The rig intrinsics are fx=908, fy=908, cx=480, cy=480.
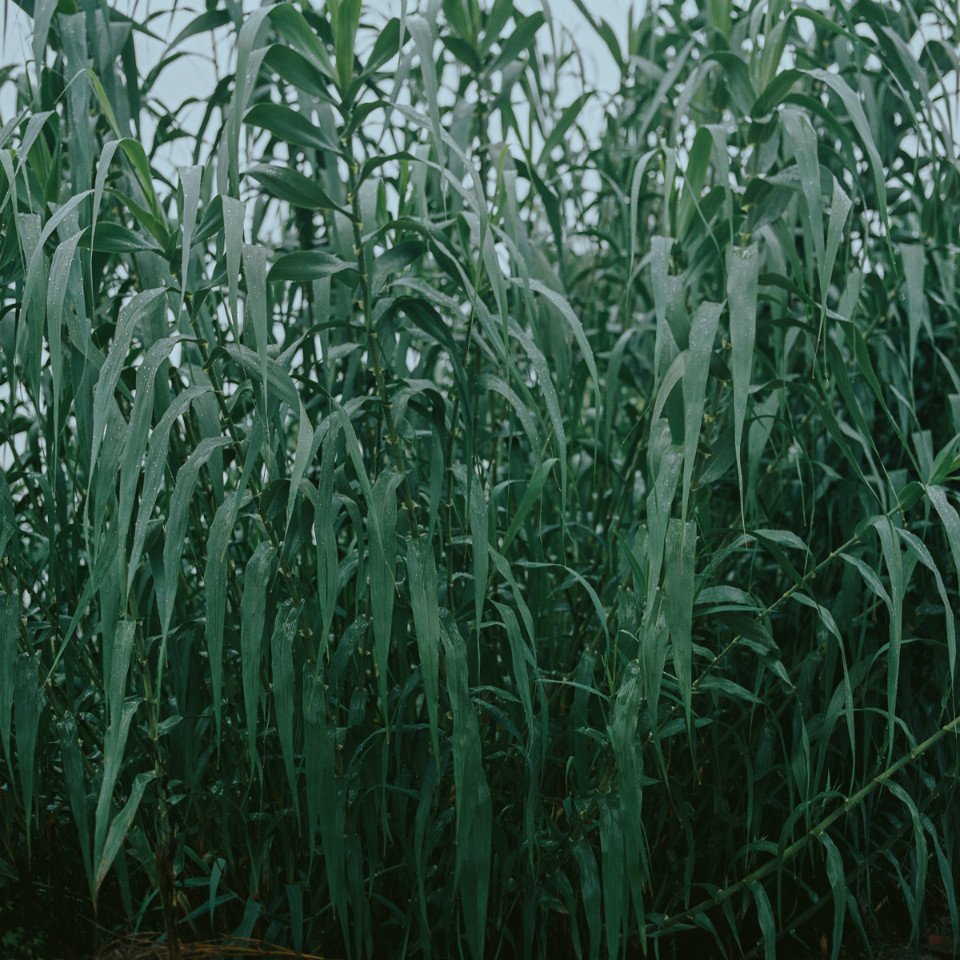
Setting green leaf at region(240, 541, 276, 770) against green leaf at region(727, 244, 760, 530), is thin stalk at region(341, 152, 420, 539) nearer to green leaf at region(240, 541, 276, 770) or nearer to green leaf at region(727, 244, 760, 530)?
green leaf at region(240, 541, 276, 770)

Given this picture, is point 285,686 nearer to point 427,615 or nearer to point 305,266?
point 427,615

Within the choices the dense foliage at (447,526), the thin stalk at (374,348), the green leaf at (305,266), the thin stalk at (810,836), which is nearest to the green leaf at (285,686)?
the dense foliage at (447,526)

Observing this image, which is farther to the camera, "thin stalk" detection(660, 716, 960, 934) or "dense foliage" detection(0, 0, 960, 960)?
"thin stalk" detection(660, 716, 960, 934)

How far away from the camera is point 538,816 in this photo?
78 cm

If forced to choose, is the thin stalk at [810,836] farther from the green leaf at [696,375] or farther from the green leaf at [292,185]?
the green leaf at [292,185]

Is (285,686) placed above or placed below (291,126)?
below

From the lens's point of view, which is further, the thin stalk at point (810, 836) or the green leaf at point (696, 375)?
the thin stalk at point (810, 836)

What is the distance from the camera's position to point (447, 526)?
73cm

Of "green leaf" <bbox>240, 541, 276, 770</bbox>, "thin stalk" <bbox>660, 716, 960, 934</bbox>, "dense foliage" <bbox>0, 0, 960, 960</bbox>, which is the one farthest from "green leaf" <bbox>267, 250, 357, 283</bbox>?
"thin stalk" <bbox>660, 716, 960, 934</bbox>

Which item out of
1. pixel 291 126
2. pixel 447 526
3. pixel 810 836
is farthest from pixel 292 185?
pixel 810 836

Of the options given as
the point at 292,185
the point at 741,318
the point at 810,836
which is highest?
the point at 292,185

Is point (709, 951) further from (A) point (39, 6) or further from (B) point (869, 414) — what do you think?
(A) point (39, 6)

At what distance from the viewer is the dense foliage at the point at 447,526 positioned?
588 millimetres

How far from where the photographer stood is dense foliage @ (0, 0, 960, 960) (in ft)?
1.93
